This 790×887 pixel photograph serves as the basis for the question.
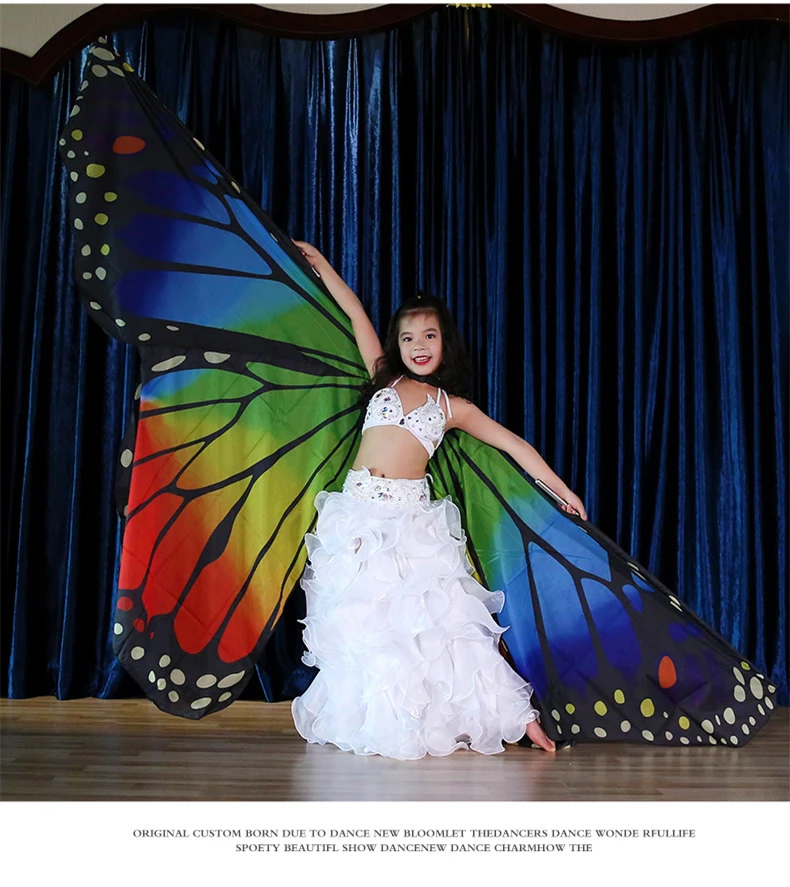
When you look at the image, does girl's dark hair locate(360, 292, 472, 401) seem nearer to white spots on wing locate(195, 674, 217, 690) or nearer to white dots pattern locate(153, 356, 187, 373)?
white dots pattern locate(153, 356, 187, 373)

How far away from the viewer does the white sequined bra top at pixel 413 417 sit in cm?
279

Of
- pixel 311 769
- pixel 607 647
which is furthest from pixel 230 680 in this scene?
pixel 607 647

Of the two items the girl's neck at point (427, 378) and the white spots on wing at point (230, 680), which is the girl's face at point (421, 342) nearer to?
the girl's neck at point (427, 378)

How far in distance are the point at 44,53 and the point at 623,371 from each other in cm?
249

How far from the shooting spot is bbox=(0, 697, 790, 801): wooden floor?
6.93ft

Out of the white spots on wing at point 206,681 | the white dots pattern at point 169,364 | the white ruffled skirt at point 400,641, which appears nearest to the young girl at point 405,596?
the white ruffled skirt at point 400,641

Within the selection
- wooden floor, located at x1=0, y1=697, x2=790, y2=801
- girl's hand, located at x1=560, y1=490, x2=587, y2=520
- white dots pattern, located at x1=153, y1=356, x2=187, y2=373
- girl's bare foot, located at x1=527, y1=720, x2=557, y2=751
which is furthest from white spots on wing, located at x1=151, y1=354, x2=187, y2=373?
girl's bare foot, located at x1=527, y1=720, x2=557, y2=751

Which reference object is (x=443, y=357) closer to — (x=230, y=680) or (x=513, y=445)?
(x=513, y=445)

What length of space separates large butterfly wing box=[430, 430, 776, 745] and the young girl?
0.26 ft

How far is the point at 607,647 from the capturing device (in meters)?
2.63

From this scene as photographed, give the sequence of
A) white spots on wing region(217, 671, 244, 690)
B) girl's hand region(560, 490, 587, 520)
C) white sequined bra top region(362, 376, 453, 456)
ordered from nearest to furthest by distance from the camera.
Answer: white spots on wing region(217, 671, 244, 690)
girl's hand region(560, 490, 587, 520)
white sequined bra top region(362, 376, 453, 456)

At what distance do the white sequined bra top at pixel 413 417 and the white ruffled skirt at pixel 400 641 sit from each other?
17cm

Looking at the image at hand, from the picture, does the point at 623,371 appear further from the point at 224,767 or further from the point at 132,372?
the point at 224,767

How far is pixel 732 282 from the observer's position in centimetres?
350
